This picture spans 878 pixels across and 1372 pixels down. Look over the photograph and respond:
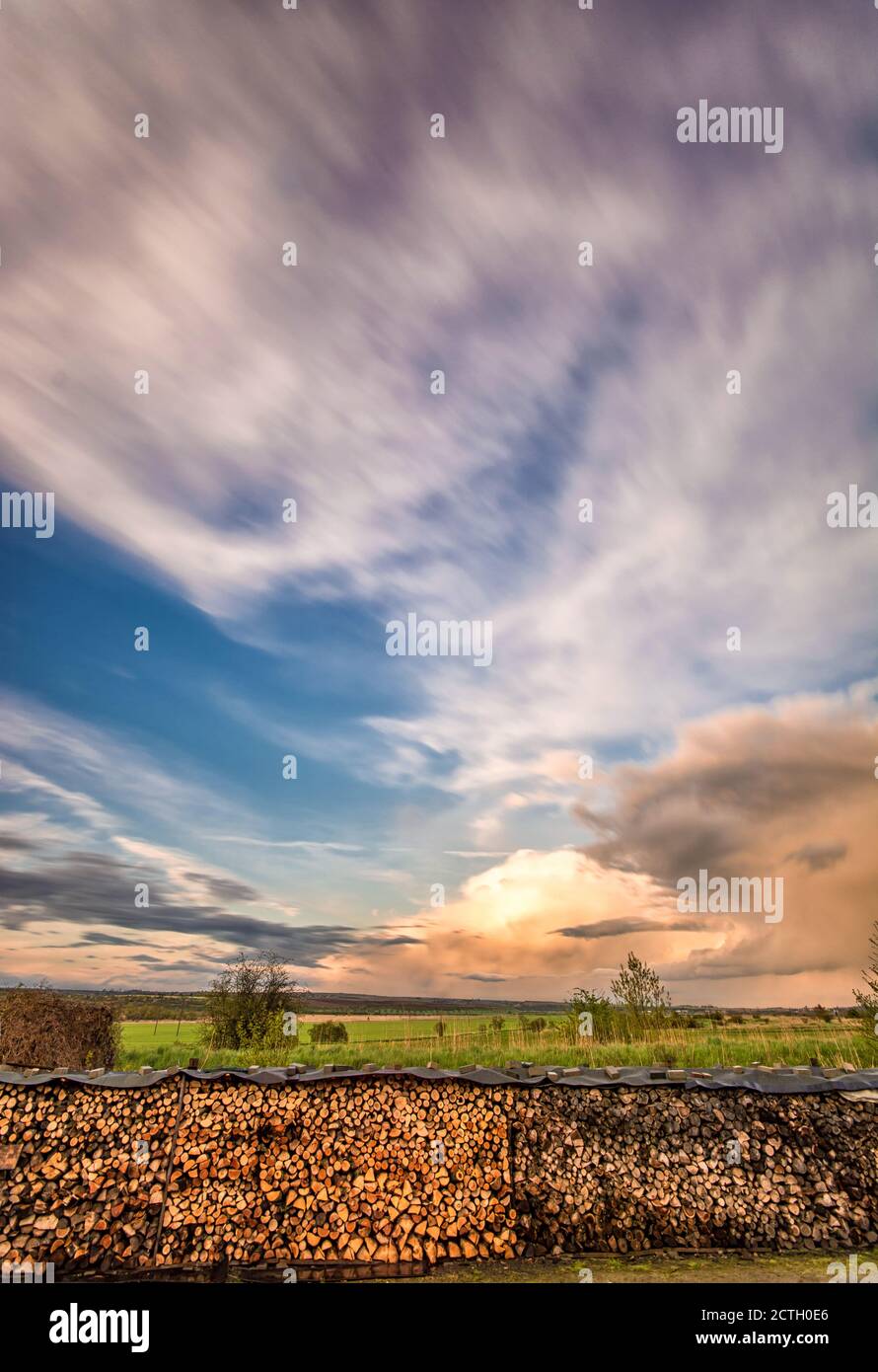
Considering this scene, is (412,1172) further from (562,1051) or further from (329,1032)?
(329,1032)

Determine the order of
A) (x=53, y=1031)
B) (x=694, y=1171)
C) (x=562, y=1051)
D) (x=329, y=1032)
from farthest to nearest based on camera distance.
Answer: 1. (x=329, y=1032)
2. (x=53, y=1031)
3. (x=562, y=1051)
4. (x=694, y=1171)

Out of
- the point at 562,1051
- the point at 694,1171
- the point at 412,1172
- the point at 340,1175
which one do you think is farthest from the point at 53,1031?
the point at 694,1171

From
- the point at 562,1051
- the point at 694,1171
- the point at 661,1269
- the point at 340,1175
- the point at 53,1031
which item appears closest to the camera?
the point at 661,1269

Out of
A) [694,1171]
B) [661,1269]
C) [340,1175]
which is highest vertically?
[340,1175]

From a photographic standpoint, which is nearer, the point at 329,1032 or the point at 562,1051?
the point at 562,1051

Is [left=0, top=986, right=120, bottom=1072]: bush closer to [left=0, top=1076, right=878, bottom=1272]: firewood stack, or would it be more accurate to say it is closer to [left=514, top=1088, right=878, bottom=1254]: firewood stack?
[left=0, top=1076, right=878, bottom=1272]: firewood stack

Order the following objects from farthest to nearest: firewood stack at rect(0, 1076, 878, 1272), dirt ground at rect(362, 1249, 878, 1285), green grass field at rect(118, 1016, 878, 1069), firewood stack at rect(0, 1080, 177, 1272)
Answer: green grass field at rect(118, 1016, 878, 1069), firewood stack at rect(0, 1076, 878, 1272), firewood stack at rect(0, 1080, 177, 1272), dirt ground at rect(362, 1249, 878, 1285)

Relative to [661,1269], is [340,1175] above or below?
above

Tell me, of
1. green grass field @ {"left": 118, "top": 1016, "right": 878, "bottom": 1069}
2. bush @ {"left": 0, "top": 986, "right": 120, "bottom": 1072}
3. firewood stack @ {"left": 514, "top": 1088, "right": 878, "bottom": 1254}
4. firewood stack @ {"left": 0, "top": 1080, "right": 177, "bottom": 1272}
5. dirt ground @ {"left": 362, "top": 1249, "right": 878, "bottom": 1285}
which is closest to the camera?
dirt ground @ {"left": 362, "top": 1249, "right": 878, "bottom": 1285}

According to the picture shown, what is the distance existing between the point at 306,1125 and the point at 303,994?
16379 millimetres

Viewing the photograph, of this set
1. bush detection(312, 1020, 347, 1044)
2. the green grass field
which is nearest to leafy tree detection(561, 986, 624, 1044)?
the green grass field
